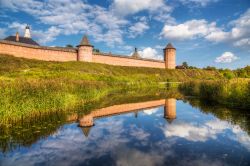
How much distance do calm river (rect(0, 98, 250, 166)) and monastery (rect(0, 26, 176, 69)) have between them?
107ft

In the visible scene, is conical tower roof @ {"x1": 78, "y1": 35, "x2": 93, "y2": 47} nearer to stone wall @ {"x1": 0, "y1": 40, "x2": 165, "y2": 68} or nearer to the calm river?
stone wall @ {"x1": 0, "y1": 40, "x2": 165, "y2": 68}

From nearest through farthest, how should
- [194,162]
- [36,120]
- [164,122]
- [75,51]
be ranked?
[194,162] < [36,120] < [164,122] < [75,51]

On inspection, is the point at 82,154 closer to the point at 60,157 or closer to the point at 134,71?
the point at 60,157

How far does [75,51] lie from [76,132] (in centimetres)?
4200

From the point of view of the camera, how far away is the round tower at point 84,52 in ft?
157

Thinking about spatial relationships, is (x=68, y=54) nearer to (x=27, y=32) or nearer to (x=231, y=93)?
(x=27, y=32)

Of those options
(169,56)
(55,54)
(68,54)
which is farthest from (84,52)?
(169,56)

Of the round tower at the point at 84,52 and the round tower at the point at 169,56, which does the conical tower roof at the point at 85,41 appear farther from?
the round tower at the point at 169,56

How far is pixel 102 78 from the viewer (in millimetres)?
30266

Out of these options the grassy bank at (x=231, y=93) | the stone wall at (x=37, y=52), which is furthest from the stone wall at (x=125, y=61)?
the grassy bank at (x=231, y=93)

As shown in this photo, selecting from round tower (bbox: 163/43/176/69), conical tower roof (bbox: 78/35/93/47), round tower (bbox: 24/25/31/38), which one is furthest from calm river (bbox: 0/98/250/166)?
round tower (bbox: 163/43/176/69)

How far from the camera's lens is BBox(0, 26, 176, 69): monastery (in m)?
38.8

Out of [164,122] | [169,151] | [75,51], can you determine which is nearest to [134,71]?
[75,51]

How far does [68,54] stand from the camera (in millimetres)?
46750
